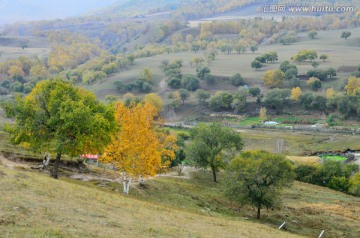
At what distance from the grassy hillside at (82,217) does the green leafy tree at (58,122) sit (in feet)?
18.5

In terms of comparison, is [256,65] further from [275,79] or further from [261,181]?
[261,181]

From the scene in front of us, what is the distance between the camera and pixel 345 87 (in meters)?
155

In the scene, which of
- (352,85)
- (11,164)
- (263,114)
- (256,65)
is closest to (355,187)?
(11,164)

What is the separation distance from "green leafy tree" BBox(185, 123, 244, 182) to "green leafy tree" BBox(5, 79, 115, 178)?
2589 cm

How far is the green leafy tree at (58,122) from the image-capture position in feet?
134

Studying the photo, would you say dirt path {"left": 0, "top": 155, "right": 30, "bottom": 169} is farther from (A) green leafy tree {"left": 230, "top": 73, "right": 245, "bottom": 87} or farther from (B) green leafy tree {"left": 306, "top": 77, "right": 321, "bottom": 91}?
(A) green leafy tree {"left": 230, "top": 73, "right": 245, "bottom": 87}

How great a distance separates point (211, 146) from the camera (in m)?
68.8

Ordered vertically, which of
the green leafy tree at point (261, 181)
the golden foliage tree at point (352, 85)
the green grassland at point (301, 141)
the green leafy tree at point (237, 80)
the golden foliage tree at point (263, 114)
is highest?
the green leafy tree at point (261, 181)

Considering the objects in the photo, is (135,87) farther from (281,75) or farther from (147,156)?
(147,156)

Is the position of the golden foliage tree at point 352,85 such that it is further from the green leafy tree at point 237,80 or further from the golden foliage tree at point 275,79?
the green leafy tree at point 237,80

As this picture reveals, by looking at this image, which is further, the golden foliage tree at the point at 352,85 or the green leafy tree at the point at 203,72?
the green leafy tree at the point at 203,72

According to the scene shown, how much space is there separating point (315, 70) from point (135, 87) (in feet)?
238

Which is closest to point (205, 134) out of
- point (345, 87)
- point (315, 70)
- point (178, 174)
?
point (178, 174)

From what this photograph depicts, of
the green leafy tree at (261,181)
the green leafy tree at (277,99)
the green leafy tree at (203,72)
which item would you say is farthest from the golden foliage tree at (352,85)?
the green leafy tree at (261,181)
